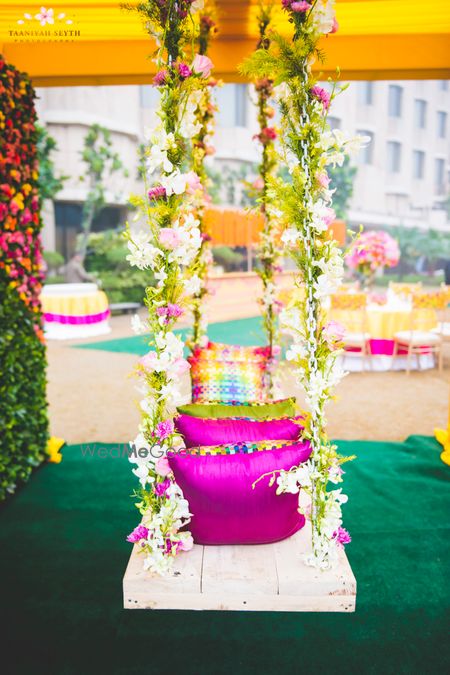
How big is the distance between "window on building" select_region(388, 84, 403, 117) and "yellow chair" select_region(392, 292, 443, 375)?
737 inches

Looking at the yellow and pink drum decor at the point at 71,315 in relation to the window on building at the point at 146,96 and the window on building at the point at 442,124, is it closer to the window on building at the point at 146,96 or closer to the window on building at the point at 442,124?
the window on building at the point at 146,96

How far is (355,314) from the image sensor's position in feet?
23.4

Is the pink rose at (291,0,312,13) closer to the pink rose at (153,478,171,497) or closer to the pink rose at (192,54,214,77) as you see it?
the pink rose at (192,54,214,77)

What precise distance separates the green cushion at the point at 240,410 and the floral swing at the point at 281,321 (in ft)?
1.12

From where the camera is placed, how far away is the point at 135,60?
367 centimetres

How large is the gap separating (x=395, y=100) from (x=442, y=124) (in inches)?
107

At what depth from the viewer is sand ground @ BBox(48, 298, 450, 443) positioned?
4.94 meters

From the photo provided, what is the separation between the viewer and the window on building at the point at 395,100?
23.1 meters

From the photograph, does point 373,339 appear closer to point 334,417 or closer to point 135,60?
point 334,417

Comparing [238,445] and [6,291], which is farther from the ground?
[6,291]

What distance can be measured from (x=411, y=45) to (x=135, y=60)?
1795 millimetres

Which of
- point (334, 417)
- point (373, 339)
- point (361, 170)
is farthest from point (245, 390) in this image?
point (361, 170)

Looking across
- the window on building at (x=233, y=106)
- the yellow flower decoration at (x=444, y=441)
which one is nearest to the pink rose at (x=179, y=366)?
the yellow flower decoration at (x=444, y=441)

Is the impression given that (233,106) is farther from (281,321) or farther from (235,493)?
(235,493)
